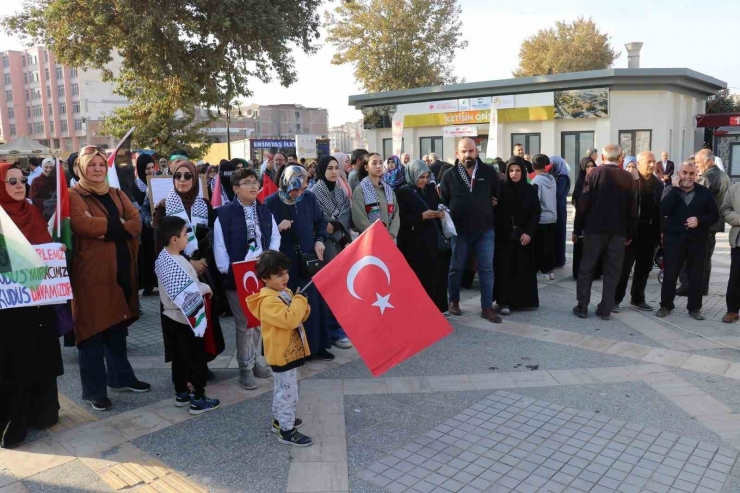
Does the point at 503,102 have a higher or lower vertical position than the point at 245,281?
higher

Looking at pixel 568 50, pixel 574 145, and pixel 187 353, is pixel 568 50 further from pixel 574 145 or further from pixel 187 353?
pixel 187 353

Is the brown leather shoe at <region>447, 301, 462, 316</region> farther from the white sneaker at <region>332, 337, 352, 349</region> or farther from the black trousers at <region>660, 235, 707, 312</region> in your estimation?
the black trousers at <region>660, 235, 707, 312</region>

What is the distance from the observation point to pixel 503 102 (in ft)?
81.8

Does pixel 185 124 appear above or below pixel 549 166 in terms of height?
above

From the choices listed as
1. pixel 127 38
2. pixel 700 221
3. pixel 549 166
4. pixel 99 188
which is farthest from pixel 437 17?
pixel 99 188

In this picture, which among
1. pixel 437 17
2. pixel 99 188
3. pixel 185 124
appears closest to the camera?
pixel 99 188

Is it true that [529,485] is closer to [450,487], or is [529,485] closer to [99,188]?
[450,487]

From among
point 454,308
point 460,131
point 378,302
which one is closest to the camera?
point 378,302

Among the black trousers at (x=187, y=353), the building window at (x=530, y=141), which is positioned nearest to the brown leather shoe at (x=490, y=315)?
the black trousers at (x=187, y=353)

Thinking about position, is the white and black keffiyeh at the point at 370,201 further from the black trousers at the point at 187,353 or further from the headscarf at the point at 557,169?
the headscarf at the point at 557,169

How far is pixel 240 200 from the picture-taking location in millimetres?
4988

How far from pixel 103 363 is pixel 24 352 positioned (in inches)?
28.2

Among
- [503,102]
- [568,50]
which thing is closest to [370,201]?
[503,102]

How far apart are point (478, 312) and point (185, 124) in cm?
1771
